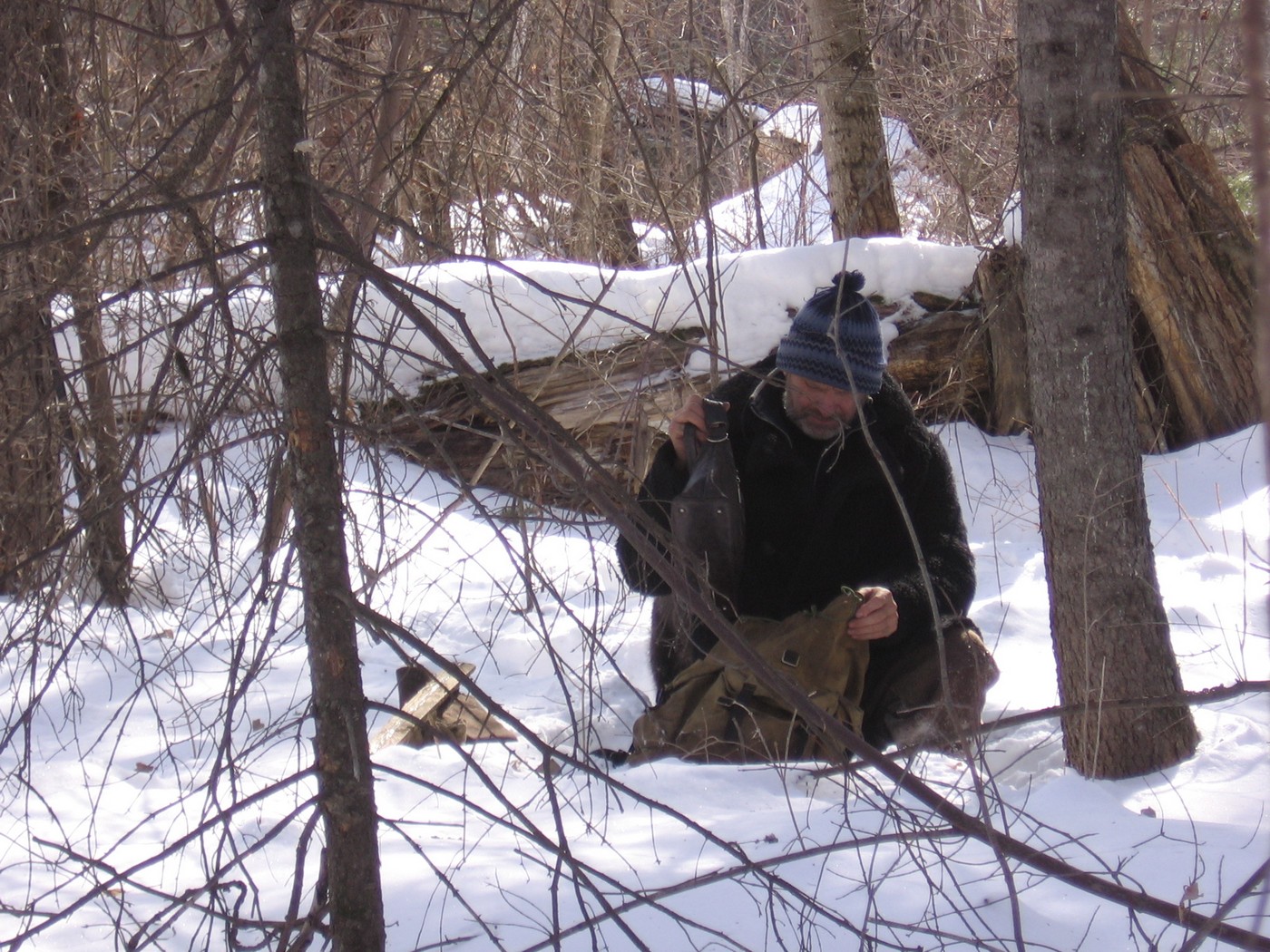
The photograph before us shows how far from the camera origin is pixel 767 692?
3.07 m

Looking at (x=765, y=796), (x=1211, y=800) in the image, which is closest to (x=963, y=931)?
(x=765, y=796)

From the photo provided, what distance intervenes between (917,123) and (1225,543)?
13.2 feet

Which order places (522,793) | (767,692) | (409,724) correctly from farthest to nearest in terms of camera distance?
(767,692)
(409,724)
(522,793)

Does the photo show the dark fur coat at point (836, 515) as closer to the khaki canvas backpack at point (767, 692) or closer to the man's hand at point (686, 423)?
the khaki canvas backpack at point (767, 692)

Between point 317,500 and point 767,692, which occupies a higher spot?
point 317,500

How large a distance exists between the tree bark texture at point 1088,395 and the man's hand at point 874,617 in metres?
0.53

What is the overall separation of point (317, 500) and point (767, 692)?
181 centimetres

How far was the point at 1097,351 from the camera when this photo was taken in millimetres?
2490

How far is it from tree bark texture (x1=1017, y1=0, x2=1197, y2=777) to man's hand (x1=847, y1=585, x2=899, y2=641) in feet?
1.74

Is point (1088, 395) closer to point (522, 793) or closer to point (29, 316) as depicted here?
point (522, 793)

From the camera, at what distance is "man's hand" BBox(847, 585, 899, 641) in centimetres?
311

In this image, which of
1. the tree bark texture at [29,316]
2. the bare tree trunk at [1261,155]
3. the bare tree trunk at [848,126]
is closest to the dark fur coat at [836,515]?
the tree bark texture at [29,316]

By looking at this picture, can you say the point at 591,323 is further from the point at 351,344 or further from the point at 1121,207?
the point at 351,344

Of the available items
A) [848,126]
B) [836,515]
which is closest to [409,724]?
[836,515]
